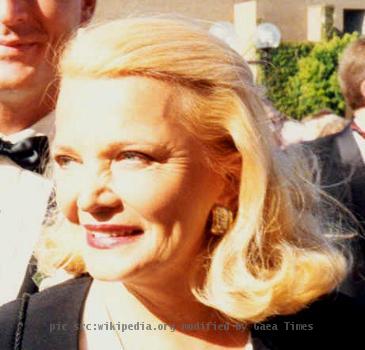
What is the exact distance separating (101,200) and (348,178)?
2089 mm

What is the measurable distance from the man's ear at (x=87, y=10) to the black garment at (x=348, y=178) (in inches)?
50.0

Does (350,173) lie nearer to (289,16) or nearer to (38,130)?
(38,130)

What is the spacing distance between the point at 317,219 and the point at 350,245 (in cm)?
117

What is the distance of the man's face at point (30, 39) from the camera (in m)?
2.13

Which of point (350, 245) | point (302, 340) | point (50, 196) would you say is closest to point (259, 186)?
point (302, 340)

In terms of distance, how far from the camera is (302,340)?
1859 mm

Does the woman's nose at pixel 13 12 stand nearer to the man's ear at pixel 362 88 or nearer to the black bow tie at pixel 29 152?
the black bow tie at pixel 29 152

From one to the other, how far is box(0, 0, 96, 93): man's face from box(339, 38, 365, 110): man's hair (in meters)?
2.56

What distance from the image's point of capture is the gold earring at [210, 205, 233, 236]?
5.83ft

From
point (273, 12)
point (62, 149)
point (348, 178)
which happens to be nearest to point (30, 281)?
point (62, 149)

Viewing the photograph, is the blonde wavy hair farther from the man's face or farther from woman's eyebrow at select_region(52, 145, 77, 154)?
the man's face

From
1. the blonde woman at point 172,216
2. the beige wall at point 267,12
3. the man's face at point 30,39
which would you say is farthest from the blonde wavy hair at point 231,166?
the beige wall at point 267,12

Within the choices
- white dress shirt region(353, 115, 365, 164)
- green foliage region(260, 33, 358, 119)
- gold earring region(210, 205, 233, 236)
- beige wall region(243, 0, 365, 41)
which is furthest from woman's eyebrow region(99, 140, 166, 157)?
beige wall region(243, 0, 365, 41)

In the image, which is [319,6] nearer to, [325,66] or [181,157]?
[325,66]
